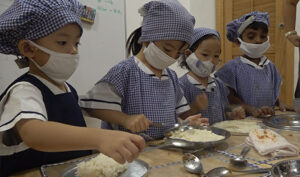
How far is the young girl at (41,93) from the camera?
2.02ft

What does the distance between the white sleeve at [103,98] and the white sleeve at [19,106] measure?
0.29 metres

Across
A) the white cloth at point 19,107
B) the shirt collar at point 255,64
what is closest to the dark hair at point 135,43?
the white cloth at point 19,107

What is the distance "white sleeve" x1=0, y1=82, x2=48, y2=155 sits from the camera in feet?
2.12

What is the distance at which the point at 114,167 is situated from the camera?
670 mm

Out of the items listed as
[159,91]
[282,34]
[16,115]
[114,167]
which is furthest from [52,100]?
[282,34]

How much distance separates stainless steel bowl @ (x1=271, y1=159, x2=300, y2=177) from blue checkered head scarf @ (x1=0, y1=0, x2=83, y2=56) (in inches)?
28.8

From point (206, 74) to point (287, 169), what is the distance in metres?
0.86

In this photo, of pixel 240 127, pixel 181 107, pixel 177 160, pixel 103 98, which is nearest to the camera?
pixel 177 160

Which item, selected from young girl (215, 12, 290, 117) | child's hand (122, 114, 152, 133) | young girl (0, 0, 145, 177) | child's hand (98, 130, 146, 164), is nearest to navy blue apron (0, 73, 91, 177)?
young girl (0, 0, 145, 177)

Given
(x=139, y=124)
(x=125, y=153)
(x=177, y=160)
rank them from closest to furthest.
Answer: (x=125, y=153) < (x=177, y=160) < (x=139, y=124)

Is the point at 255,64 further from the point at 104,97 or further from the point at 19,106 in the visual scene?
the point at 19,106

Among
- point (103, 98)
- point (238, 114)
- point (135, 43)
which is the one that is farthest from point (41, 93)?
point (238, 114)

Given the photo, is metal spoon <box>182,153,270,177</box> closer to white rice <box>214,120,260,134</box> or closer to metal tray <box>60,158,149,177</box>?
metal tray <box>60,158,149,177</box>

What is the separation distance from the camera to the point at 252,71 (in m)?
1.74
